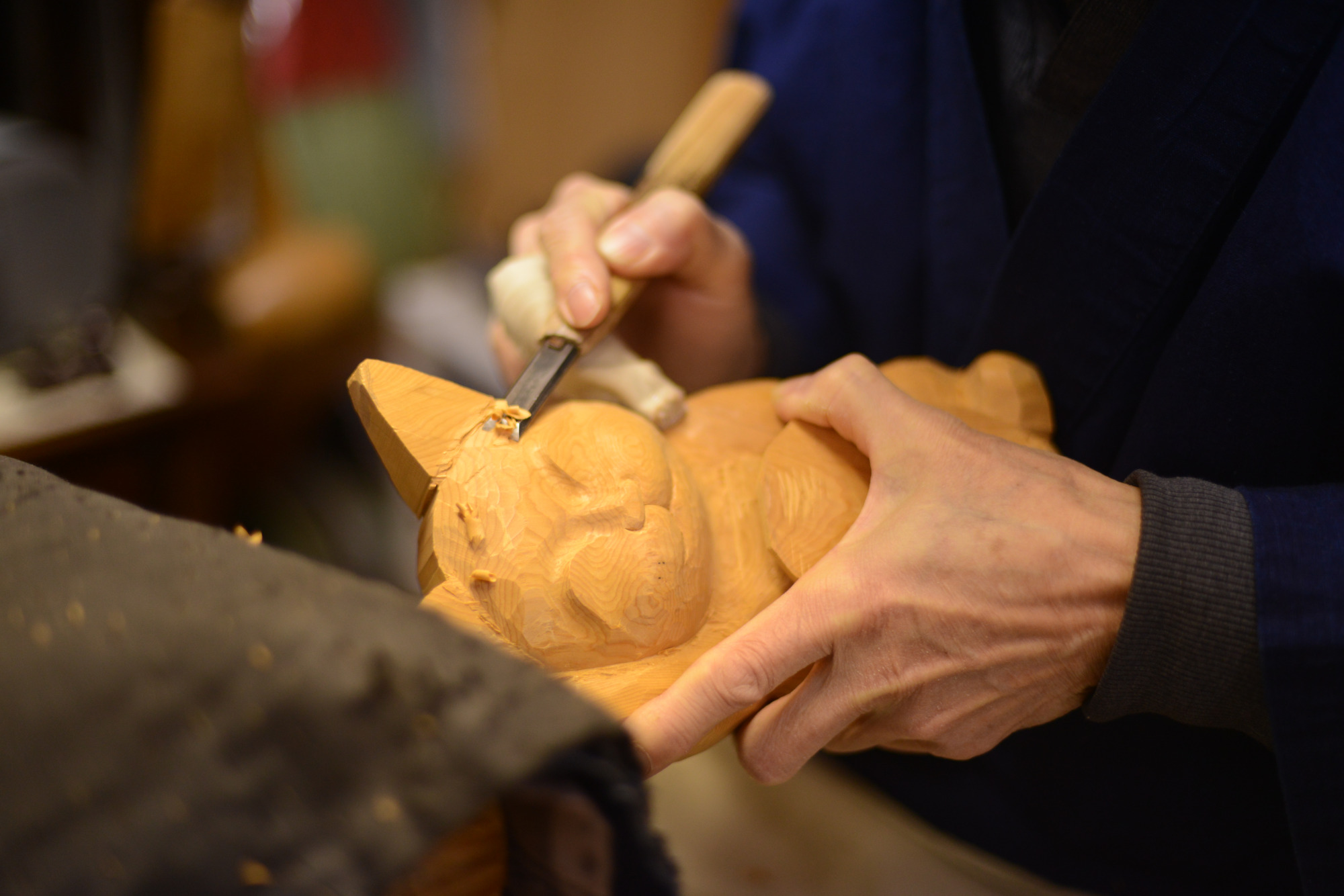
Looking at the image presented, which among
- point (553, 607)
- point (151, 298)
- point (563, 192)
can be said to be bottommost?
point (151, 298)

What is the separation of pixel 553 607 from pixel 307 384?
204cm

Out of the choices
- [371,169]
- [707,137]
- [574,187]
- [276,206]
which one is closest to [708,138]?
Answer: [707,137]

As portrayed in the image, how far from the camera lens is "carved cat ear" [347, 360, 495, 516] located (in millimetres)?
773

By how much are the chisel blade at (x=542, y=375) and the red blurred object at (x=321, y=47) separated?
A: 7.82 feet

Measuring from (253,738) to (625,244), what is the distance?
27.3 inches

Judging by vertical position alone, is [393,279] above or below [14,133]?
below

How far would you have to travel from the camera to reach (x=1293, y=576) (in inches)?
27.0

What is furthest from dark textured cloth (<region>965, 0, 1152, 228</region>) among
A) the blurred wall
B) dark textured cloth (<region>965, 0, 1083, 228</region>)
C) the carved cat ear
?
the blurred wall

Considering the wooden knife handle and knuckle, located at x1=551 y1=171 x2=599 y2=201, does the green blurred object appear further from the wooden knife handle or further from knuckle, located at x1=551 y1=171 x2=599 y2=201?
the wooden knife handle

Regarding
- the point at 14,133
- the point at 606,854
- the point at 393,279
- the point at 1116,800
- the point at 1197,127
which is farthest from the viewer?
the point at 393,279

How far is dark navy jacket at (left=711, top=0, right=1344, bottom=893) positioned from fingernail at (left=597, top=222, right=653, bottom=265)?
413mm

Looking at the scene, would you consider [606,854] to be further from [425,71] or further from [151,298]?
[425,71]

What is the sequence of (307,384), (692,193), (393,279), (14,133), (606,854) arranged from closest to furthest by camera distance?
1. (606,854)
2. (692,193)
3. (14,133)
4. (307,384)
5. (393,279)

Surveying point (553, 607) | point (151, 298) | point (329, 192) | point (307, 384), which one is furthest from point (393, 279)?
point (553, 607)
